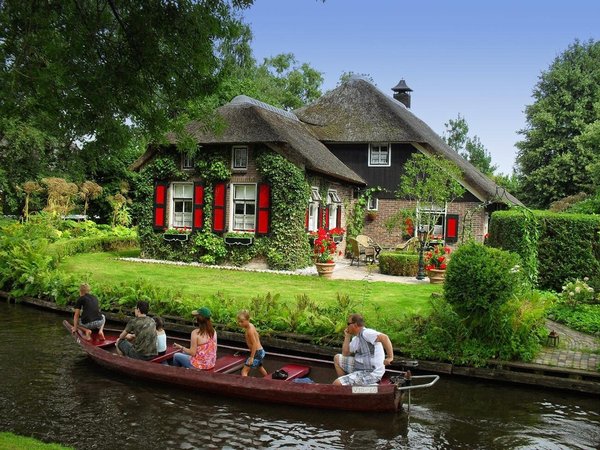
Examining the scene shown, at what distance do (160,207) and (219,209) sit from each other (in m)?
2.51

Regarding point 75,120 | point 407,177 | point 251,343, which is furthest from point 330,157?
point 75,120

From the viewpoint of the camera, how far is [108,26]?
7.24 metres

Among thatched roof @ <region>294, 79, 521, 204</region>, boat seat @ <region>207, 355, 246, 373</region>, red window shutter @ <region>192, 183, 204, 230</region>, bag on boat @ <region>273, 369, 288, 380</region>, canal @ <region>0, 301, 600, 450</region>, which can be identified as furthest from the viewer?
thatched roof @ <region>294, 79, 521, 204</region>

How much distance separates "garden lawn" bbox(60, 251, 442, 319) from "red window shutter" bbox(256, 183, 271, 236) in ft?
5.52

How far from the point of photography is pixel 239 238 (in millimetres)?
19125

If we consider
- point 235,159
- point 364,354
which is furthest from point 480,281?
point 235,159

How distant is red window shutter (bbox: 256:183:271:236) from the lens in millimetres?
18906

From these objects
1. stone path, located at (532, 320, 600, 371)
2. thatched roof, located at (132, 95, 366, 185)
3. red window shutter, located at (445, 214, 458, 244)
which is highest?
thatched roof, located at (132, 95, 366, 185)

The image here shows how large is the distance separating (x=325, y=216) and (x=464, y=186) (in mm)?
6272

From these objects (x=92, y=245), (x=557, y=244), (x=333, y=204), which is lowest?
(x=92, y=245)

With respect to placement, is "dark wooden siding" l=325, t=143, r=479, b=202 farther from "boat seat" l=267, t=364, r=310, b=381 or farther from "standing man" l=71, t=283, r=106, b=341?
"boat seat" l=267, t=364, r=310, b=381

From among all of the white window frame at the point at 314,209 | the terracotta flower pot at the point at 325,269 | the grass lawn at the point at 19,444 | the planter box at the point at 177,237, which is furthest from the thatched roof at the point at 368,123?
the grass lawn at the point at 19,444

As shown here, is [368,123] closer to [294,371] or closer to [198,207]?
[198,207]

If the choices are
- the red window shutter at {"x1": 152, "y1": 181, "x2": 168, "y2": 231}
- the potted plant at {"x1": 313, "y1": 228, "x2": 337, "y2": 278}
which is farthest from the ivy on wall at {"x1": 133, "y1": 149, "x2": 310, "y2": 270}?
the potted plant at {"x1": 313, "y1": 228, "x2": 337, "y2": 278}
